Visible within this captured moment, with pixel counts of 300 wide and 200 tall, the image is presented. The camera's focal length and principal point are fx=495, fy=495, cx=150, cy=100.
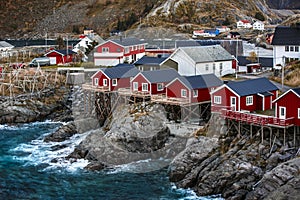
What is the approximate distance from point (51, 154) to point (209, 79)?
14365 mm

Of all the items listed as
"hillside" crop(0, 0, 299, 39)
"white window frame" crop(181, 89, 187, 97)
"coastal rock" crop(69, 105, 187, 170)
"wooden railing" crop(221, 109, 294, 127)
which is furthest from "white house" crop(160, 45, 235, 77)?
"hillside" crop(0, 0, 299, 39)

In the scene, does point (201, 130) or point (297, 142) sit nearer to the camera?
point (297, 142)

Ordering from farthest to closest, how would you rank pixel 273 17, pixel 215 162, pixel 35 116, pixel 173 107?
pixel 273 17
pixel 35 116
pixel 173 107
pixel 215 162

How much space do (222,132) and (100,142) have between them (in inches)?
377

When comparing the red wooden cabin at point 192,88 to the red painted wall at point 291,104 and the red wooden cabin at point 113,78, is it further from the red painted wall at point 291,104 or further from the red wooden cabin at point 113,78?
the red painted wall at point 291,104

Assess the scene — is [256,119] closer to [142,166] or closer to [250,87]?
[250,87]

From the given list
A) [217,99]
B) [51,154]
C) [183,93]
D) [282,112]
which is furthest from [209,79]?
[51,154]

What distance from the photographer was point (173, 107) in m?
41.6

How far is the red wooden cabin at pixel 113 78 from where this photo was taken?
47188mm

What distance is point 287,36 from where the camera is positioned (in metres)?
49.6

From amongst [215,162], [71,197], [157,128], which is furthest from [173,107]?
[71,197]

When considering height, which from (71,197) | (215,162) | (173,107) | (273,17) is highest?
(273,17)

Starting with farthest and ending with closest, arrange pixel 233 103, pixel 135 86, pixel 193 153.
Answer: pixel 135 86 < pixel 233 103 < pixel 193 153

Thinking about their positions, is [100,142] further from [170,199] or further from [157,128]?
[170,199]
